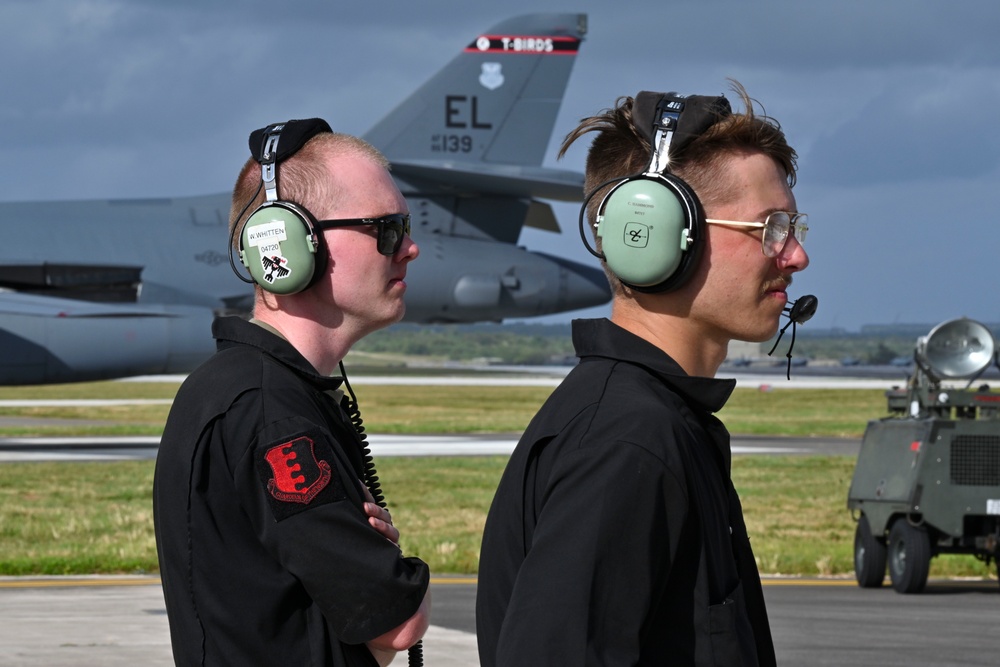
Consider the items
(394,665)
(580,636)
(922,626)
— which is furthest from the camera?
(922,626)

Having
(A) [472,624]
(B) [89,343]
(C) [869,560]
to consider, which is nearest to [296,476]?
(A) [472,624]

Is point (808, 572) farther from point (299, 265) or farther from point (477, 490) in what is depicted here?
point (299, 265)

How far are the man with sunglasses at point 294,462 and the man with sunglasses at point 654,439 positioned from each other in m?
0.28

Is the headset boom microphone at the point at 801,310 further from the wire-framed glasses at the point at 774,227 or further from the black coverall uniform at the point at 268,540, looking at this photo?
the black coverall uniform at the point at 268,540

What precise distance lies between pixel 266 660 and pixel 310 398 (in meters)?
0.55

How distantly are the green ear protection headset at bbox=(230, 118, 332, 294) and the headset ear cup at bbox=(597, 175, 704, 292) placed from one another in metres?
0.76

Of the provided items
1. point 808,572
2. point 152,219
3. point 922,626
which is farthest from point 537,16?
point 922,626

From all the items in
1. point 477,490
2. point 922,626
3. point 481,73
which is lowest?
point 477,490

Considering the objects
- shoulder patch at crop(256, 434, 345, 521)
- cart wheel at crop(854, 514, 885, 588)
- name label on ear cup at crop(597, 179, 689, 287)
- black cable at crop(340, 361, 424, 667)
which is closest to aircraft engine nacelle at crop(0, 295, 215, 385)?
cart wheel at crop(854, 514, 885, 588)

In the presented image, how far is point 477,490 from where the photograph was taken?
19.5 meters

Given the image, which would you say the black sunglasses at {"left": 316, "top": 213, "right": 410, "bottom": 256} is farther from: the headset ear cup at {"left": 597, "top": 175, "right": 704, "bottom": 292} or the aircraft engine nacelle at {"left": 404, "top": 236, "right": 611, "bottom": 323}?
the aircraft engine nacelle at {"left": 404, "top": 236, "right": 611, "bottom": 323}

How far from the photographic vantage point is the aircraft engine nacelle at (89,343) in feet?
77.9

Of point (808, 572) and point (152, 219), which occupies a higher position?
point (152, 219)

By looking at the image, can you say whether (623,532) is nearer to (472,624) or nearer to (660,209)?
(660,209)
